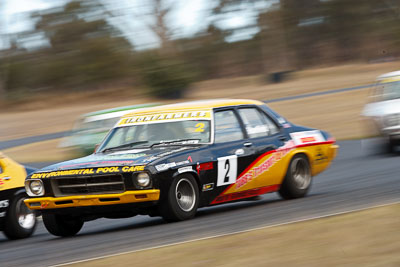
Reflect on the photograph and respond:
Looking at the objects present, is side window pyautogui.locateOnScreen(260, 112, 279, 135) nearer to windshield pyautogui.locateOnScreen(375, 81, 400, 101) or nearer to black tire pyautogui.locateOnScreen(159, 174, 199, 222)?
black tire pyautogui.locateOnScreen(159, 174, 199, 222)

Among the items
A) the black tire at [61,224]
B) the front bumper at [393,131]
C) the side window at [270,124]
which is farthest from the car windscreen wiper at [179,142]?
the front bumper at [393,131]

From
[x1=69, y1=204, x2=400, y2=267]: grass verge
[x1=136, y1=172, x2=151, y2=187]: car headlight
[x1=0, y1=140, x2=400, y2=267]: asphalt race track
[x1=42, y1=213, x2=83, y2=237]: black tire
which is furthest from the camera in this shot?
[x1=42, y1=213, x2=83, y2=237]: black tire

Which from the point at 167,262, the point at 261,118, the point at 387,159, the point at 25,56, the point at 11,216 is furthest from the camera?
the point at 25,56

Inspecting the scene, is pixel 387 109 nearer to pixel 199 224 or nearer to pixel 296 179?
pixel 296 179

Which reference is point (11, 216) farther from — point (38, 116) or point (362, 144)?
point (38, 116)

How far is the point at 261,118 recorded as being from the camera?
9664 millimetres

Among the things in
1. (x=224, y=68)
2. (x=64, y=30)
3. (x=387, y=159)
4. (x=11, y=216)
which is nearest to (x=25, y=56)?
(x=64, y=30)

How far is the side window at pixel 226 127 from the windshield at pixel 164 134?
151mm

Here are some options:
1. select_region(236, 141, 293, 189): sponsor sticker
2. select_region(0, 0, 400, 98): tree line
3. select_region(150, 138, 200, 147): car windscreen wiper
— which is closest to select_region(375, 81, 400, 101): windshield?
select_region(236, 141, 293, 189): sponsor sticker

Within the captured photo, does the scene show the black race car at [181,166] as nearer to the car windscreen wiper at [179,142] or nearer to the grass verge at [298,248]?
the car windscreen wiper at [179,142]

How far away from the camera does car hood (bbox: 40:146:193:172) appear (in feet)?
25.4

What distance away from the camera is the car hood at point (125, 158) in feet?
25.4

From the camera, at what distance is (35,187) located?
26.6 ft

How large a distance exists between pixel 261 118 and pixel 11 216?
3316mm
